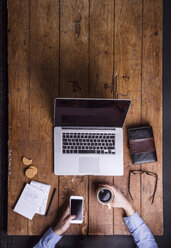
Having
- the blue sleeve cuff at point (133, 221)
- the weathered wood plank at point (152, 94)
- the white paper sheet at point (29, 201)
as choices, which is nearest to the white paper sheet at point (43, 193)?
the white paper sheet at point (29, 201)

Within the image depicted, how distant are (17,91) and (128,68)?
28.0 inches

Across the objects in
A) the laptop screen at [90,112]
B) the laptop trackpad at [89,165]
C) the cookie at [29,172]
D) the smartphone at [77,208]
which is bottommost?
the smartphone at [77,208]

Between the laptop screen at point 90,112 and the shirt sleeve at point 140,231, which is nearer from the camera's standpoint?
the laptop screen at point 90,112

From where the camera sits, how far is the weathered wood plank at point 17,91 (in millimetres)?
1257

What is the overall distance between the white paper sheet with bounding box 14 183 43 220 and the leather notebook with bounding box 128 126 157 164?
63cm

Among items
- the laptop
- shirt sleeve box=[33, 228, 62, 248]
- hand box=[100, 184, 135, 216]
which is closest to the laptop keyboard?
the laptop

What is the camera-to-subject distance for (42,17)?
126 centimetres

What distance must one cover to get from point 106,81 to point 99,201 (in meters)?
0.73

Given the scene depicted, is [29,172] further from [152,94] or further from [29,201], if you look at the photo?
[152,94]

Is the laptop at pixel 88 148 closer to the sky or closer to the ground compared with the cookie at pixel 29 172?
closer to the sky

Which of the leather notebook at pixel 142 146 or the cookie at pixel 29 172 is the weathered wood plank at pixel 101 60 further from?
the cookie at pixel 29 172

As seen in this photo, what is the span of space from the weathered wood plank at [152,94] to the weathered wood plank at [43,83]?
55 cm

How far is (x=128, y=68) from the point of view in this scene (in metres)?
1.29

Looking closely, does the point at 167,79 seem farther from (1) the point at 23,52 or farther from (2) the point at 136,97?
(1) the point at 23,52
